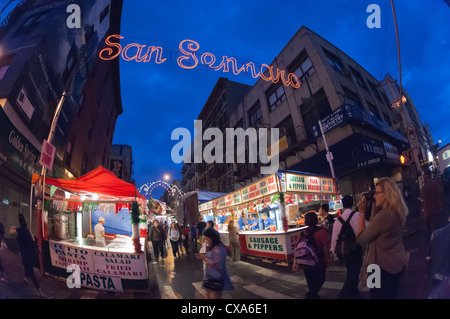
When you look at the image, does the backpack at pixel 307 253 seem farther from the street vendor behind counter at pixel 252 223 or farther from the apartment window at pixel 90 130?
the street vendor behind counter at pixel 252 223

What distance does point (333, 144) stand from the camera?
12.0 metres

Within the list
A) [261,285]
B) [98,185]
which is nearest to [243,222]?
[98,185]

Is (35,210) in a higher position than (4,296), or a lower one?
higher

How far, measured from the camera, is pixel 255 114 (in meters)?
20.9

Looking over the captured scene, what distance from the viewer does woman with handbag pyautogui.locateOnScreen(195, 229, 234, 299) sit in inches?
91.0

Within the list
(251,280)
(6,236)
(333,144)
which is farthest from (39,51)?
(333,144)

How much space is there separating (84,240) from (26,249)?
6.02ft

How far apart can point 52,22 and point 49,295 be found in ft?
11.2

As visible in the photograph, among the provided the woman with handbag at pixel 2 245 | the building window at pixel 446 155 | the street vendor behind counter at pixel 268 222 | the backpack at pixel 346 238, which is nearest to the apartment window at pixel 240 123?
the street vendor behind counter at pixel 268 222

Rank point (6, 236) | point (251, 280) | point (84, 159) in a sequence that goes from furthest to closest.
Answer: point (84, 159) < point (251, 280) < point (6, 236)

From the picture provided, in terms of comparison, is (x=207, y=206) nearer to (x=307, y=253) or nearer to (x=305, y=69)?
(x=307, y=253)

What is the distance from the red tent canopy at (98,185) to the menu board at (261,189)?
14.6ft

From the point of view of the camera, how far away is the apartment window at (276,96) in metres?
17.4
